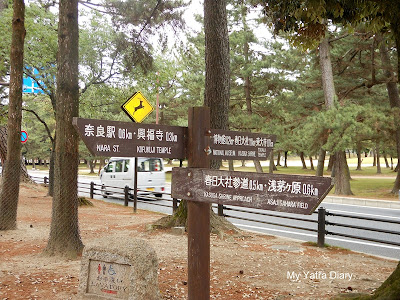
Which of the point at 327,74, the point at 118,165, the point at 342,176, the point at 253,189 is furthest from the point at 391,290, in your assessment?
the point at 342,176

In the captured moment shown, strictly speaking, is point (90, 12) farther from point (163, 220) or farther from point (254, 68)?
point (254, 68)

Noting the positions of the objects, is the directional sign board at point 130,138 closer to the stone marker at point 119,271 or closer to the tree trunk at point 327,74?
the stone marker at point 119,271

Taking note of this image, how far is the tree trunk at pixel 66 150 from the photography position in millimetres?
6605

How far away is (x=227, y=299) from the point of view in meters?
4.78

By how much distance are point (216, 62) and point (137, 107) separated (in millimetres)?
4469

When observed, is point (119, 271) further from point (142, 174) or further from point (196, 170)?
point (142, 174)

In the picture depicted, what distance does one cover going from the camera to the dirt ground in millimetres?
5012

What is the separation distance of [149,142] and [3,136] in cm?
1473

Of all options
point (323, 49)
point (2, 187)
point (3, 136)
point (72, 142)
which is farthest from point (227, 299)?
point (323, 49)

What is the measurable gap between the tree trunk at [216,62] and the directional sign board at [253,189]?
4981 mm

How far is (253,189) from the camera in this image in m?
3.14

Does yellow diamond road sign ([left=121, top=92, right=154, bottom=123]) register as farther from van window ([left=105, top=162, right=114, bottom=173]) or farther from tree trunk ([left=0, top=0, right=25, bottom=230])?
van window ([left=105, top=162, right=114, bottom=173])

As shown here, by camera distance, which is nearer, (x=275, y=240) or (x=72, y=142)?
(x=72, y=142)

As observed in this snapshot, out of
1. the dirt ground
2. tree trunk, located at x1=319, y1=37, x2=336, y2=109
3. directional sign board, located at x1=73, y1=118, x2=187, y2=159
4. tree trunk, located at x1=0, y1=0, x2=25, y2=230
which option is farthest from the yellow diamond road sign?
tree trunk, located at x1=319, y1=37, x2=336, y2=109
